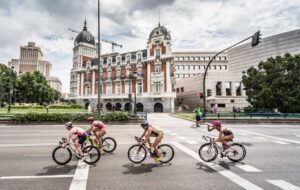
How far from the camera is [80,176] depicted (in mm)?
6020

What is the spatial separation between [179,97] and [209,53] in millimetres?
38272

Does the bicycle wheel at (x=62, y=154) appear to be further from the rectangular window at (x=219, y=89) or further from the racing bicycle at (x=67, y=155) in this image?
the rectangular window at (x=219, y=89)

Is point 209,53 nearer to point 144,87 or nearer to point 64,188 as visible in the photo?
point 144,87

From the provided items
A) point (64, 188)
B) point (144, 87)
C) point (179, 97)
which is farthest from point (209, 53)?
point (64, 188)

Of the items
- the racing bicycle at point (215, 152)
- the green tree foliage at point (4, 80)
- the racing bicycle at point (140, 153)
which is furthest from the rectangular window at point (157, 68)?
the racing bicycle at point (140, 153)

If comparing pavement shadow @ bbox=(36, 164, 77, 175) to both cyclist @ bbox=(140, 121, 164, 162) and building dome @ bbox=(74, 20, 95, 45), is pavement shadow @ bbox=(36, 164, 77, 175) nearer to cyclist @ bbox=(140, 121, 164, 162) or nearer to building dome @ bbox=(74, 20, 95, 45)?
cyclist @ bbox=(140, 121, 164, 162)

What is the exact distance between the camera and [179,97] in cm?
6319

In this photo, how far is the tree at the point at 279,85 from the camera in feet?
92.0

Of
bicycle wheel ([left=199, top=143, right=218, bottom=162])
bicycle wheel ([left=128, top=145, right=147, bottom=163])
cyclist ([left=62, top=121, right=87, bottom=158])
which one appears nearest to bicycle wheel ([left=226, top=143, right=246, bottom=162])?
bicycle wheel ([left=199, top=143, right=218, bottom=162])

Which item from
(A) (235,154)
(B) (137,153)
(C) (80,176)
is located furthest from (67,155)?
(A) (235,154)

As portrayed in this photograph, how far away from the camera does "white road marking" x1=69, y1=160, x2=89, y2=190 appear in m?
5.26

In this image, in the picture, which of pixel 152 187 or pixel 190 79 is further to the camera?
pixel 190 79

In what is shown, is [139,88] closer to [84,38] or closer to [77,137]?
[84,38]

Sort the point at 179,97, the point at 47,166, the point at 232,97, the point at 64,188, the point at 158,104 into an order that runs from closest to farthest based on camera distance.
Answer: the point at 64,188 < the point at 47,166 < the point at 158,104 < the point at 232,97 < the point at 179,97
